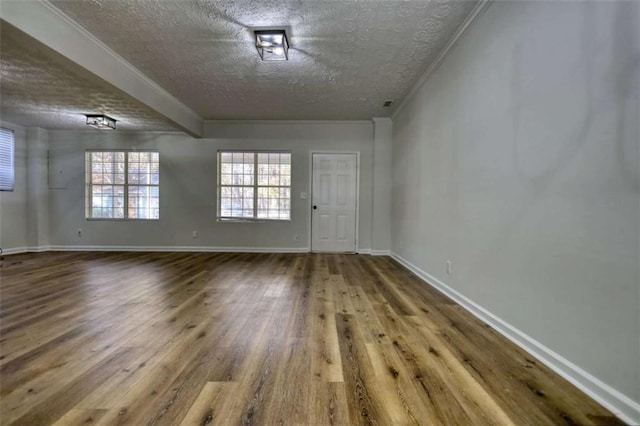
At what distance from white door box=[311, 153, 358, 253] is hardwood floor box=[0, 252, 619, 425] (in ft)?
8.51

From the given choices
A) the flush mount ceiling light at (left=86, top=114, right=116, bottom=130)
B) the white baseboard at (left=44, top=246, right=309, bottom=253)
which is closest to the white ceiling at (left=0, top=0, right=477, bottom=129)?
the flush mount ceiling light at (left=86, top=114, right=116, bottom=130)

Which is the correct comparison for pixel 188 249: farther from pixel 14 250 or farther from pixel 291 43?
pixel 291 43

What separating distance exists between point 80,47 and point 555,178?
4076 mm

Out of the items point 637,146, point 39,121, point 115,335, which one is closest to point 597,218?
point 637,146

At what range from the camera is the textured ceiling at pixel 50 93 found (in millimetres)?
2641

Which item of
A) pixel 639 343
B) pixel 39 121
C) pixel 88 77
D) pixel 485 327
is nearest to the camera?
pixel 639 343

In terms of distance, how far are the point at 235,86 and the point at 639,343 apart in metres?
4.46

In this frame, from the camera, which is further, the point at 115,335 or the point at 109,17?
the point at 109,17

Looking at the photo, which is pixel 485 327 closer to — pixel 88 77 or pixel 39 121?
pixel 88 77

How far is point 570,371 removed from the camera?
1.44 m

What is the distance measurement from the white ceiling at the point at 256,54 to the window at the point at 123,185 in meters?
1.48

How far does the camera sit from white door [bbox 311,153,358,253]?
566 cm

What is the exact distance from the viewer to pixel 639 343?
113cm

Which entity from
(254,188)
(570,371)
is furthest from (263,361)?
(254,188)
